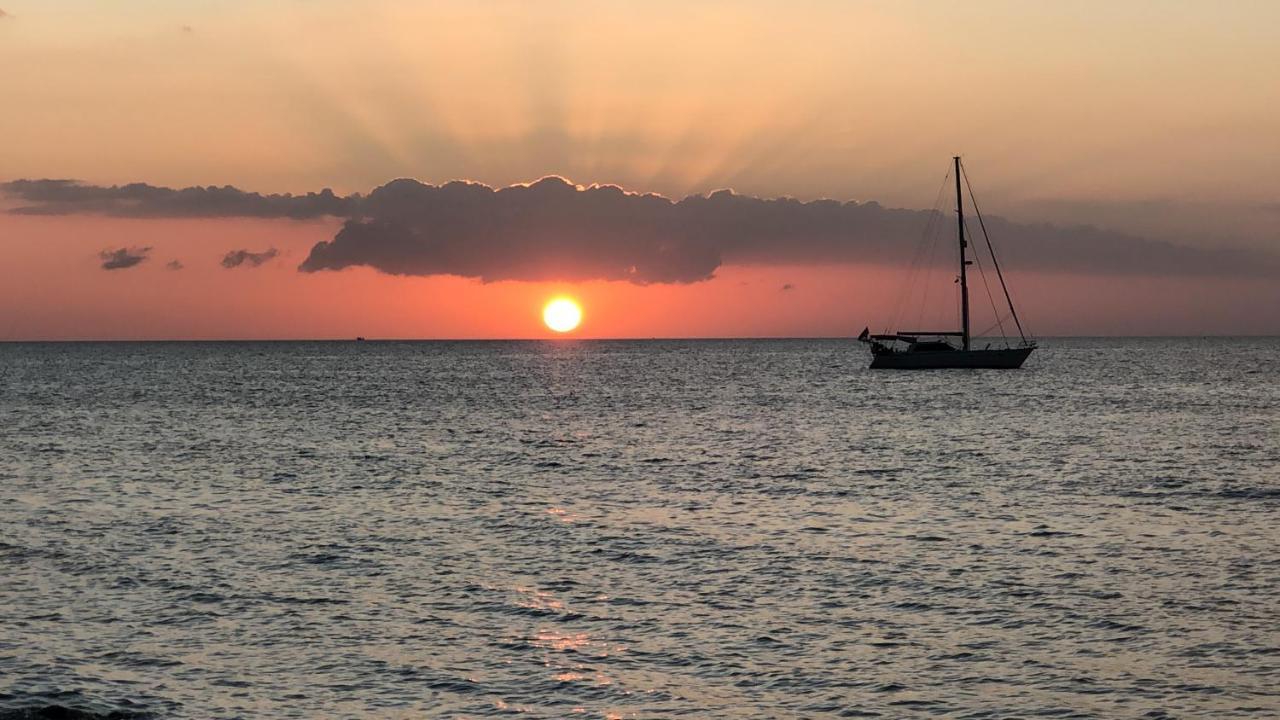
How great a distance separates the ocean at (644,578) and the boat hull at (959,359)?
3000 inches

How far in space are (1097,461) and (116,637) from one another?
1699 inches

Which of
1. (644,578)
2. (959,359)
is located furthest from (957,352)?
(644,578)

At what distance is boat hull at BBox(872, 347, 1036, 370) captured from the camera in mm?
143500

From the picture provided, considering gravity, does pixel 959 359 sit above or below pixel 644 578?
above

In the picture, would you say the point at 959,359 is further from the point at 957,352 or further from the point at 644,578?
the point at 644,578

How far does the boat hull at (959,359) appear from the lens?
14350 cm

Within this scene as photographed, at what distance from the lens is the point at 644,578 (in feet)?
94.6

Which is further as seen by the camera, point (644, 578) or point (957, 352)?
point (957, 352)

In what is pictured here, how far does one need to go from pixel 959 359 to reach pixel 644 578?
120359mm

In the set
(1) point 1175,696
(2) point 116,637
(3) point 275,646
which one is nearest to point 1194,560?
(1) point 1175,696

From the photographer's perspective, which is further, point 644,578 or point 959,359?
point 959,359

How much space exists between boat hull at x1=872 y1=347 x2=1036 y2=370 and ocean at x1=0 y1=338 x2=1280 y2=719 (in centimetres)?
7620

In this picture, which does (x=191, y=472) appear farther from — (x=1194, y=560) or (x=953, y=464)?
(x=1194, y=560)

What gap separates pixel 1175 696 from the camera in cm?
1970
